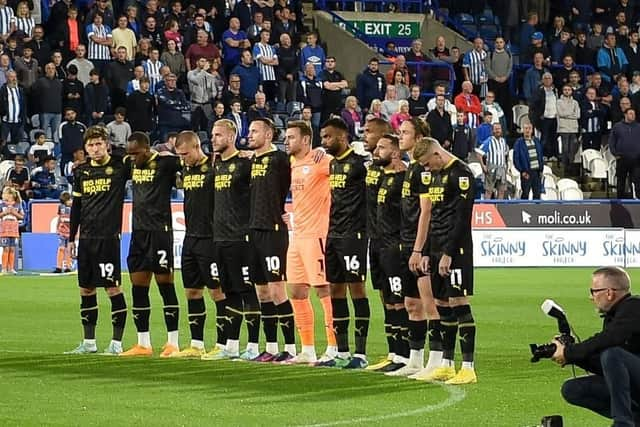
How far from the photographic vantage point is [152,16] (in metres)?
34.1

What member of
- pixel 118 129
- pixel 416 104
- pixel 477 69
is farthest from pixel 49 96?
pixel 477 69

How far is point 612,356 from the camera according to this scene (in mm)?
9641

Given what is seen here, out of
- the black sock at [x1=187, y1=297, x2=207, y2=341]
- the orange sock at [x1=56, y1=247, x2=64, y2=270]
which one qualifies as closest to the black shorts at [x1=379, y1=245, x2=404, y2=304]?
the black sock at [x1=187, y1=297, x2=207, y2=341]

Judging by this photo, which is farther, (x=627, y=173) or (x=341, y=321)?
(x=627, y=173)

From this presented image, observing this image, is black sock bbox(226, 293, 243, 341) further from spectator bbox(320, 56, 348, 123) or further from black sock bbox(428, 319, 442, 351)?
spectator bbox(320, 56, 348, 123)

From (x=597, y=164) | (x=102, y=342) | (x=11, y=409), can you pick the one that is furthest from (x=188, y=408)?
(x=597, y=164)

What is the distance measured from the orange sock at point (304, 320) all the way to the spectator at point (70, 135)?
16.5 m

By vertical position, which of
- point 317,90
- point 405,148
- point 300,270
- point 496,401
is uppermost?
point 317,90

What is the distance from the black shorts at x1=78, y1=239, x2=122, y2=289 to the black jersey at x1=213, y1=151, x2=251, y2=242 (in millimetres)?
1198

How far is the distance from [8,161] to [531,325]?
48.3 ft

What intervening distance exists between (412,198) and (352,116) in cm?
1992

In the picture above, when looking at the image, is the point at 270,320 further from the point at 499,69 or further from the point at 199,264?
the point at 499,69

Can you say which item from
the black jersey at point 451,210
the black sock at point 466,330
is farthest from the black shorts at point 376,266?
the black sock at point 466,330

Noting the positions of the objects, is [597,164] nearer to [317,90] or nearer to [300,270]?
[317,90]
